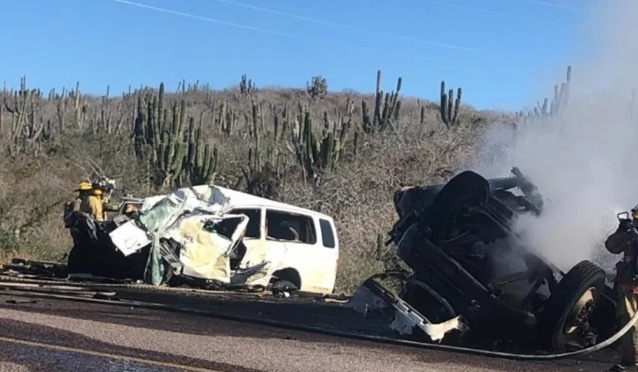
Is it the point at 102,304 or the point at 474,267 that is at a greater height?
the point at 474,267

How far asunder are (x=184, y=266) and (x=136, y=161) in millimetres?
16954

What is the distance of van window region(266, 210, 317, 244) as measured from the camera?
17.8 meters

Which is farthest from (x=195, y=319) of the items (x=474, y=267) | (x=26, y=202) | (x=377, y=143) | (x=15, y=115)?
(x=15, y=115)

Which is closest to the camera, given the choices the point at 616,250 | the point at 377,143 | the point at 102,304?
the point at 616,250

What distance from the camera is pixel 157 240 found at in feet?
53.3

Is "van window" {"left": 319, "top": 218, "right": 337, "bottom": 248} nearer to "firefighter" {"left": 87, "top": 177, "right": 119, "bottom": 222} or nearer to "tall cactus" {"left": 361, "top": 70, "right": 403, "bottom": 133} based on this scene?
"firefighter" {"left": 87, "top": 177, "right": 119, "bottom": 222}

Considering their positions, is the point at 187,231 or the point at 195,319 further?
the point at 187,231

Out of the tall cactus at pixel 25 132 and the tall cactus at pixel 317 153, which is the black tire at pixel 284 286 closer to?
the tall cactus at pixel 317 153

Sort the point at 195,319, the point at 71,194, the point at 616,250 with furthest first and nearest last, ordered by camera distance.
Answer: the point at 71,194, the point at 195,319, the point at 616,250

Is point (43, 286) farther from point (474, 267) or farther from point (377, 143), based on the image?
point (377, 143)

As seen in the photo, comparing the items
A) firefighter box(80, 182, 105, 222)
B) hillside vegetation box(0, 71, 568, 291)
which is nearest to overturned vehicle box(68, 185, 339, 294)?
firefighter box(80, 182, 105, 222)

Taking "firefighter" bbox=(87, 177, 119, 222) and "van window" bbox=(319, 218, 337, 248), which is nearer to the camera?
"firefighter" bbox=(87, 177, 119, 222)

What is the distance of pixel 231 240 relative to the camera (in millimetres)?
16922

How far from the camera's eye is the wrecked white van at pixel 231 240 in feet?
53.7
